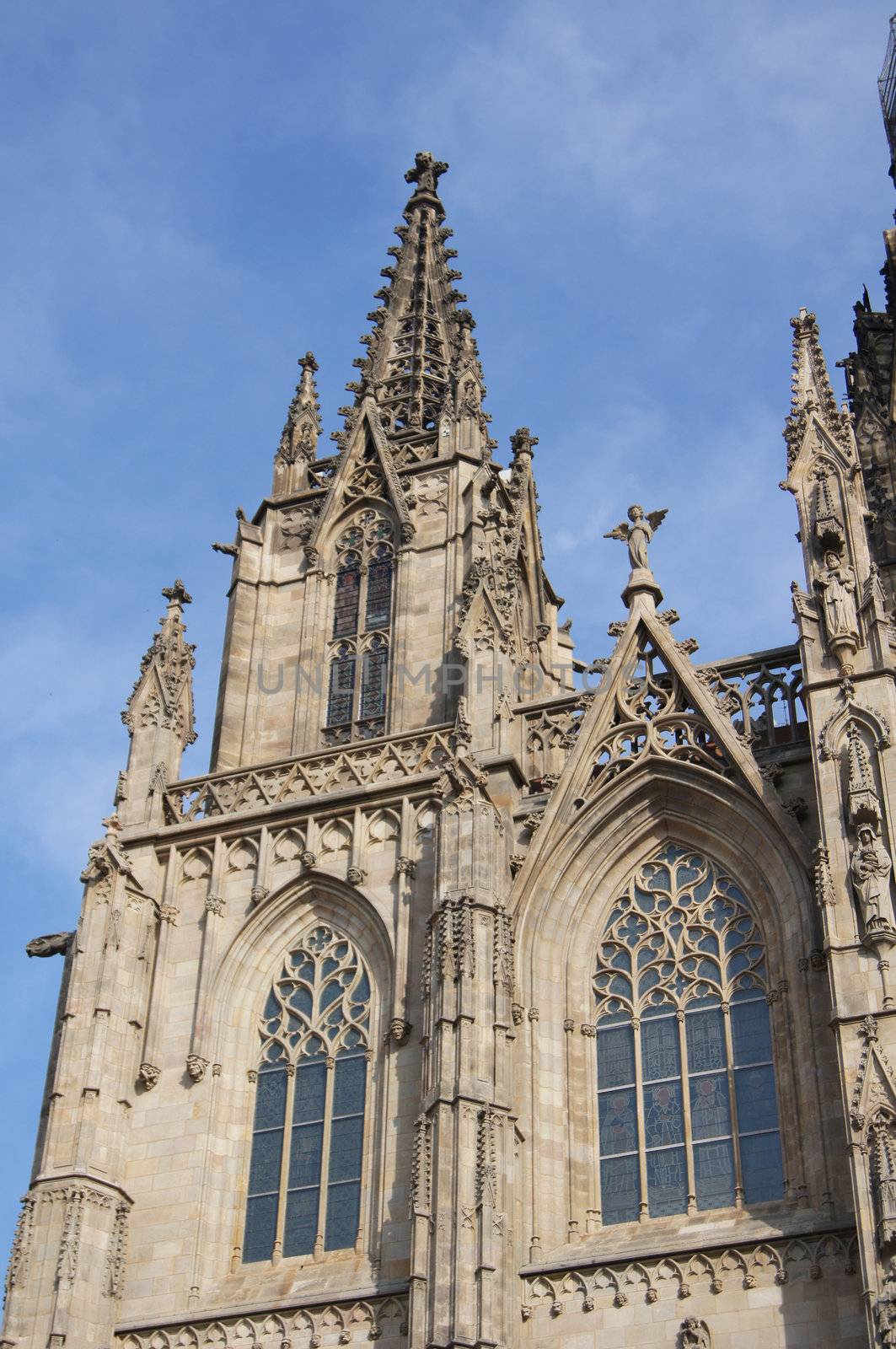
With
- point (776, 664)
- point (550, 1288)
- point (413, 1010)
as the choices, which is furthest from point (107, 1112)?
point (776, 664)

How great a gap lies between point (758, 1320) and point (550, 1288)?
214 cm

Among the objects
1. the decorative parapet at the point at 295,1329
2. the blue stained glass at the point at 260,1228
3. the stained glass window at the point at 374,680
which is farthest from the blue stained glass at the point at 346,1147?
the stained glass window at the point at 374,680

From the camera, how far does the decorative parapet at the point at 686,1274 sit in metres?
19.8

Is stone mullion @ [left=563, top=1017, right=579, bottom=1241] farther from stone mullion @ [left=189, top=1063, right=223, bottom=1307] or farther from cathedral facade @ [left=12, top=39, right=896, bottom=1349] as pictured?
stone mullion @ [left=189, top=1063, right=223, bottom=1307]

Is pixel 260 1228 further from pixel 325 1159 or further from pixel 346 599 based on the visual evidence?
pixel 346 599

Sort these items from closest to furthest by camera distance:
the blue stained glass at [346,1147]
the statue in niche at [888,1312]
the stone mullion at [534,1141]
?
the statue in niche at [888,1312], the stone mullion at [534,1141], the blue stained glass at [346,1147]

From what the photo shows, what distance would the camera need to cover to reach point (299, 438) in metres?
32.9

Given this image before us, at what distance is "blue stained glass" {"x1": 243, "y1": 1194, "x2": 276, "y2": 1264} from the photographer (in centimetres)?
2286

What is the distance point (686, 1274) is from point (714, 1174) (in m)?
1.44

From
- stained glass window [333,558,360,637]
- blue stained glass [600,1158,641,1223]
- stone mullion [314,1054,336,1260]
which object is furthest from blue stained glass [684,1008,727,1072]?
stained glass window [333,558,360,637]

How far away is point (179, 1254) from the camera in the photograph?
74.5 feet

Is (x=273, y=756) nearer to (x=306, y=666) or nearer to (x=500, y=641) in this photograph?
(x=306, y=666)

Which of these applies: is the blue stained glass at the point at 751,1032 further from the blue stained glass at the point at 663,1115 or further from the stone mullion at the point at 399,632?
the stone mullion at the point at 399,632

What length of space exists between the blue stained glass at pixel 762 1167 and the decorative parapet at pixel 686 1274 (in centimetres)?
102
